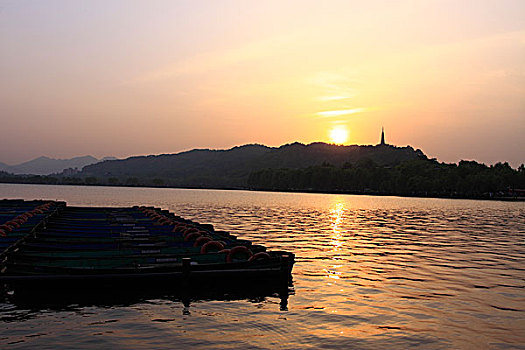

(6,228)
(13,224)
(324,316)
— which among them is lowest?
(324,316)

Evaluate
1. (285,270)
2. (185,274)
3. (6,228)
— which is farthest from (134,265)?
(6,228)

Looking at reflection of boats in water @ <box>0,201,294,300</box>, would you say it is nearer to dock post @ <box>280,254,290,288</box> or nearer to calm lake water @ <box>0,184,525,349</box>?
dock post @ <box>280,254,290,288</box>

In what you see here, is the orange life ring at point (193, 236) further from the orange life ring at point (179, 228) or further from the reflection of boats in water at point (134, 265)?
the orange life ring at point (179, 228)

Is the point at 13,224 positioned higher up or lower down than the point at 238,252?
higher up

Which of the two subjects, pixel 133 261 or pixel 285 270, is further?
pixel 133 261

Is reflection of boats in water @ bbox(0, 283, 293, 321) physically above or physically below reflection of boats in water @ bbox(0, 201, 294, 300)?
below

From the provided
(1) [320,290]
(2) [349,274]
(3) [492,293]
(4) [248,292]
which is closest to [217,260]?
(4) [248,292]

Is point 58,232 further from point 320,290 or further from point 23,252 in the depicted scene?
point 320,290

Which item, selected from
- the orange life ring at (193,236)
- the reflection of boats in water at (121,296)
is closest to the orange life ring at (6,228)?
the orange life ring at (193,236)

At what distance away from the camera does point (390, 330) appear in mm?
21047

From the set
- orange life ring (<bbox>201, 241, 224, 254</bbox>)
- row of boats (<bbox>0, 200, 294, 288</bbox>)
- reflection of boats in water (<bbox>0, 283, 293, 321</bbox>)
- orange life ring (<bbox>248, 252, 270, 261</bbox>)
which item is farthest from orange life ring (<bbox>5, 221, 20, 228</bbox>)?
orange life ring (<bbox>248, 252, 270, 261</bbox>)

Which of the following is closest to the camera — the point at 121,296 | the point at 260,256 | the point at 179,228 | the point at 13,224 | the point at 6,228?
the point at 121,296

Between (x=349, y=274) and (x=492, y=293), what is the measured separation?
8427 millimetres

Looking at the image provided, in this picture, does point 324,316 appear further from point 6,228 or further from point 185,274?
point 6,228
